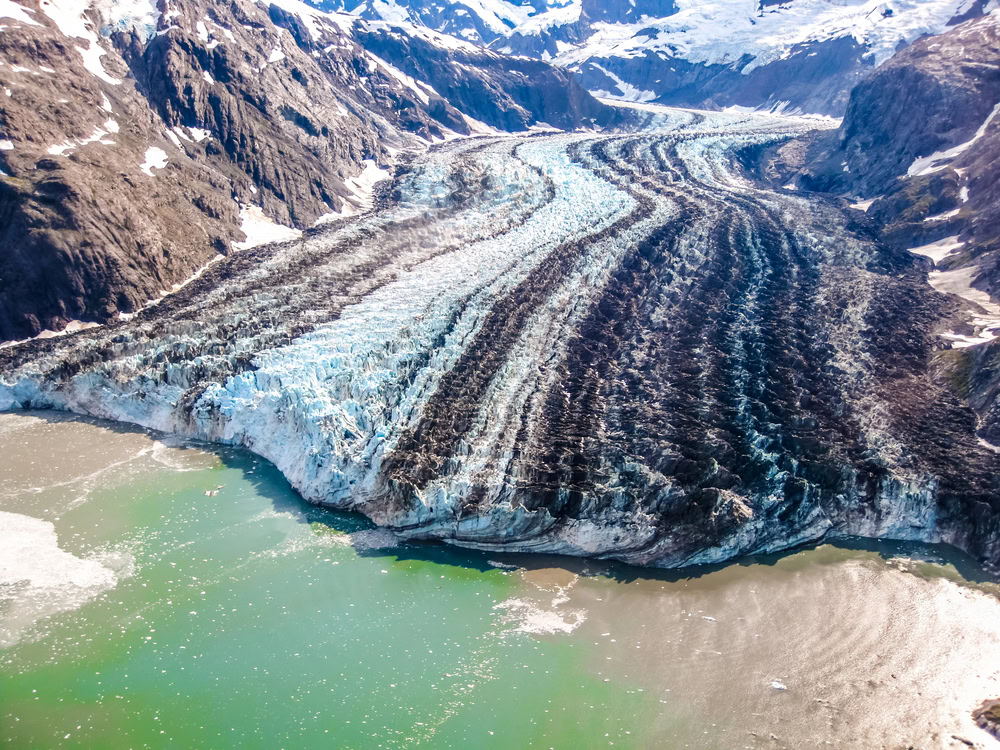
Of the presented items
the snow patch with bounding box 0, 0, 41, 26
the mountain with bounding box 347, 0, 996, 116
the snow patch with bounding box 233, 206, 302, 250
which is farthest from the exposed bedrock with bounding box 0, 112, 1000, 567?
the mountain with bounding box 347, 0, 996, 116

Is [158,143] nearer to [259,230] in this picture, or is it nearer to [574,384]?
[259,230]

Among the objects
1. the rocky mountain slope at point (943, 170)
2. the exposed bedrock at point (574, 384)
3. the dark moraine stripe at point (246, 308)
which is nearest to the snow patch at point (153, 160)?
the dark moraine stripe at point (246, 308)

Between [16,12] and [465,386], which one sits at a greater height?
[16,12]

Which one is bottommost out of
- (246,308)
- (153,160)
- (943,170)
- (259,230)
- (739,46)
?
(246,308)

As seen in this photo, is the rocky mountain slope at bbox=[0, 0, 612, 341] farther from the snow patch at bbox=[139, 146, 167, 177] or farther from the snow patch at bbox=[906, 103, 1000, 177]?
the snow patch at bbox=[906, 103, 1000, 177]

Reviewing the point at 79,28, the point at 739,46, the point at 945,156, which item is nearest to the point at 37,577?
the point at 79,28

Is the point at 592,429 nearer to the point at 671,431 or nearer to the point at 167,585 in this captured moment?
the point at 671,431
